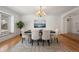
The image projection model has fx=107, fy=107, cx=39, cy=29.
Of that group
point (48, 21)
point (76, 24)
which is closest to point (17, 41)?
point (48, 21)

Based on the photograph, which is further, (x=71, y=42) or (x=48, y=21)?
(x=48, y=21)

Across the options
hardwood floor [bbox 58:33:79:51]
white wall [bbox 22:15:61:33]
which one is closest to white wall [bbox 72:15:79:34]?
white wall [bbox 22:15:61:33]

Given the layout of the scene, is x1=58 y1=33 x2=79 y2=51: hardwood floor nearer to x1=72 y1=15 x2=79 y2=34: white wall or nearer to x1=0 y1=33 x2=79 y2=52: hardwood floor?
x1=0 y1=33 x2=79 y2=52: hardwood floor

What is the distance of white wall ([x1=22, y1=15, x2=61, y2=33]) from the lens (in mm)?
7021

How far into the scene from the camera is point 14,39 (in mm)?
6840

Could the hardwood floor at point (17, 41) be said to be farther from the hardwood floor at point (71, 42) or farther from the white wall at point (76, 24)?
the white wall at point (76, 24)

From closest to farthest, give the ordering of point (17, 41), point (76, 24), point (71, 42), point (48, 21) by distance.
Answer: point (71, 42)
point (17, 41)
point (48, 21)
point (76, 24)

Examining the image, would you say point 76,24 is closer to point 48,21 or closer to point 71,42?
point 48,21

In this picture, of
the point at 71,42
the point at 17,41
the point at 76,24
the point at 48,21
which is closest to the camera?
the point at 71,42

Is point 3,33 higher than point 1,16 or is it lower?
lower

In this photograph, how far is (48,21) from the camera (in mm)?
8422
